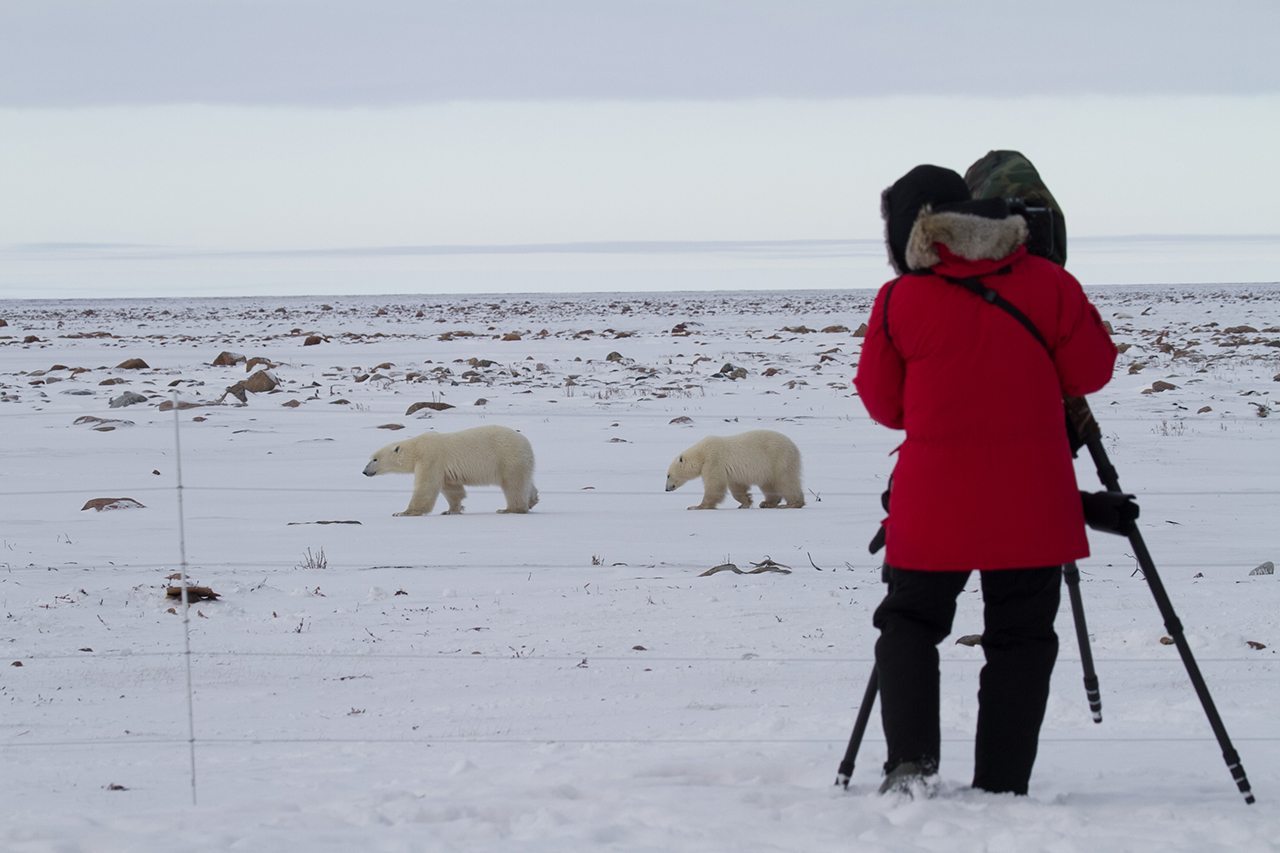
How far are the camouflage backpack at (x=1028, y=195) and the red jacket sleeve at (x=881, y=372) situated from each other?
0.41 m

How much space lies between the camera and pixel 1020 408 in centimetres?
337

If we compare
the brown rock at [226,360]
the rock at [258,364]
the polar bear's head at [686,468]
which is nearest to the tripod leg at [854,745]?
the polar bear's head at [686,468]

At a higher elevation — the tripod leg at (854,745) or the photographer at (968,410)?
the photographer at (968,410)

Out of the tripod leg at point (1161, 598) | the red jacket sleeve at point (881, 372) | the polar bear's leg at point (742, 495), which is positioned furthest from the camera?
the polar bear's leg at point (742, 495)

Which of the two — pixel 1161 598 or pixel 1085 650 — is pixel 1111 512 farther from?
pixel 1085 650

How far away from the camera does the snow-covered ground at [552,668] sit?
347 centimetres

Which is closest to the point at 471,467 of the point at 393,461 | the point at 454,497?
the point at 454,497

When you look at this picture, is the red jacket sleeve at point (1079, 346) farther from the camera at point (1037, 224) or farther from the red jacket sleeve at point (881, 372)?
the red jacket sleeve at point (881, 372)

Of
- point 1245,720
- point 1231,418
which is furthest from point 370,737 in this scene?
point 1231,418

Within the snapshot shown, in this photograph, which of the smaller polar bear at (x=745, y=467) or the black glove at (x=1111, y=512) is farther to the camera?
the smaller polar bear at (x=745, y=467)

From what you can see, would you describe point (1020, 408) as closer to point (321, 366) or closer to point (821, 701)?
point (821, 701)

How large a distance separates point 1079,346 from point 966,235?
0.41 meters

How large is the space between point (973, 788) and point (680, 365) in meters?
23.5

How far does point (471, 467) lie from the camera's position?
11461 mm
